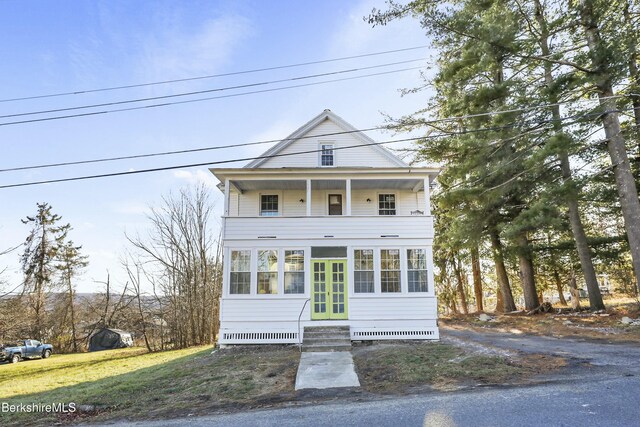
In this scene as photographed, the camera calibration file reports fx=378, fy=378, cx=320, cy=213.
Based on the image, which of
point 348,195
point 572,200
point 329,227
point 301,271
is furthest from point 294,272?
point 572,200

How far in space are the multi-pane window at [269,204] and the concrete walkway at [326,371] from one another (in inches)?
231

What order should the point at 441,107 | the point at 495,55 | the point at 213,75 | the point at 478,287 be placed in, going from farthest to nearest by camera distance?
1. the point at 478,287
2. the point at 441,107
3. the point at 495,55
4. the point at 213,75

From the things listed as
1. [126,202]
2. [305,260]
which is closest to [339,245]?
[305,260]

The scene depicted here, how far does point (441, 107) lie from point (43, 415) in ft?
66.1

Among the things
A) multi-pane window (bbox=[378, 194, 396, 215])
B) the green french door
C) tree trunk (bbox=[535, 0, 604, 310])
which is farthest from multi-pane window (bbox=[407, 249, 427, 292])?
tree trunk (bbox=[535, 0, 604, 310])

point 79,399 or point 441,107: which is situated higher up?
point 441,107

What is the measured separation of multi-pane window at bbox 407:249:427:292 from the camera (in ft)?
40.8

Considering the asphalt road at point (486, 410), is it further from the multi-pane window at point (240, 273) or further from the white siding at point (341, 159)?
the white siding at point (341, 159)

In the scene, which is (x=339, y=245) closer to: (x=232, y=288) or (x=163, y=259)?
(x=232, y=288)

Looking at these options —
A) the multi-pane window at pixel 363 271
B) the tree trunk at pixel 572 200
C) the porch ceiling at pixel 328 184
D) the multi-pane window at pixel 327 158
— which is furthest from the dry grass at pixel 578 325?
the multi-pane window at pixel 327 158

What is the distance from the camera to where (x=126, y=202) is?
2152 centimetres

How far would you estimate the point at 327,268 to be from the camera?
12664 millimetres

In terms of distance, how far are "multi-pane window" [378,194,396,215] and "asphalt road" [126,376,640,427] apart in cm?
904

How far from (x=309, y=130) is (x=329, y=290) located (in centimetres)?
644
